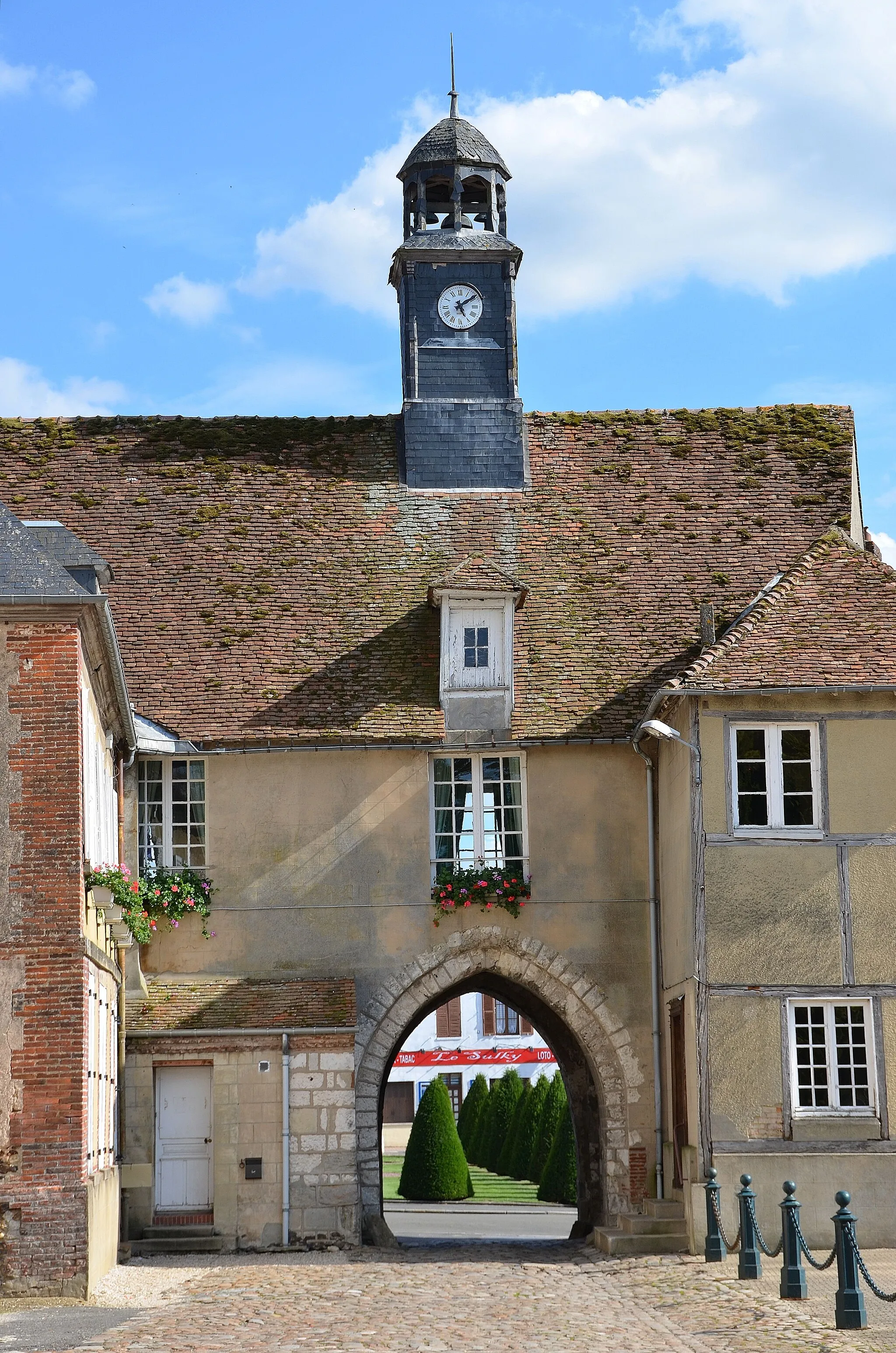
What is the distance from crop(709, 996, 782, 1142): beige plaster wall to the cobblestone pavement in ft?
4.68

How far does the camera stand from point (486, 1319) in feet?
43.4

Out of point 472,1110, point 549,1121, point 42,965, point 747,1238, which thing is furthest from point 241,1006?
point 472,1110

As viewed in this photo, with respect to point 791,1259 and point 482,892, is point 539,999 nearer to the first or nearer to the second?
point 482,892

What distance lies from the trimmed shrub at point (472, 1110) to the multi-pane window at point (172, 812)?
2453 centimetres

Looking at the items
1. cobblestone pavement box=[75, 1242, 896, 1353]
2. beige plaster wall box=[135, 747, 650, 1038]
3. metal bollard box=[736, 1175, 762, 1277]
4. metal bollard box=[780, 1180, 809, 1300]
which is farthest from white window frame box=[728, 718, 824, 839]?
metal bollard box=[780, 1180, 809, 1300]

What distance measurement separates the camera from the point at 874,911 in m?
18.1

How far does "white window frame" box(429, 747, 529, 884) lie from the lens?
20.5m

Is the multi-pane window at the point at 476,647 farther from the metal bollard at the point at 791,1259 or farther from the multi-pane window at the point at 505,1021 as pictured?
the multi-pane window at the point at 505,1021

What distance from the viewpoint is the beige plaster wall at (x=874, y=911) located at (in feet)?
59.0

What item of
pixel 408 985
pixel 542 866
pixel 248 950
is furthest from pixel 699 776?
pixel 248 950

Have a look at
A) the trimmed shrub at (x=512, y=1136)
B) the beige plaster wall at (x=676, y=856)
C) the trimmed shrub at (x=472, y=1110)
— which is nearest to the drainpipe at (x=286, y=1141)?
the beige plaster wall at (x=676, y=856)

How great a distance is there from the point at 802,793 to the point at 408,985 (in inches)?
199

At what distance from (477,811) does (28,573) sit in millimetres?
6964

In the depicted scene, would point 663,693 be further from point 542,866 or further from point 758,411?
point 758,411
